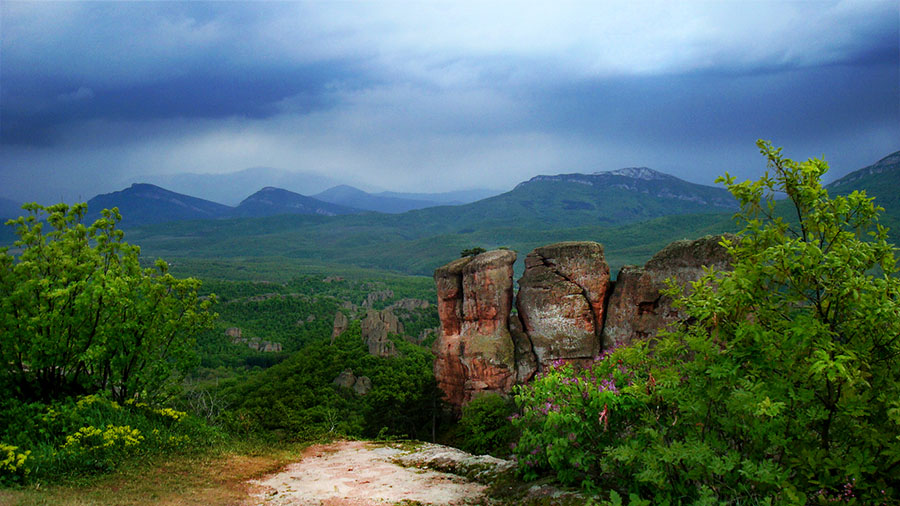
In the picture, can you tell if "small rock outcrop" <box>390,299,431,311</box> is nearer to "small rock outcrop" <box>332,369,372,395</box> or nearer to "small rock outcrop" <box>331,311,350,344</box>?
"small rock outcrop" <box>331,311,350,344</box>

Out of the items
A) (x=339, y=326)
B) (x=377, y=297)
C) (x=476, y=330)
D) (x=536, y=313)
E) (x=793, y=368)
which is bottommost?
(x=377, y=297)

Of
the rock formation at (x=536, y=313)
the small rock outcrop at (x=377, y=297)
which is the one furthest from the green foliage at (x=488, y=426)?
the small rock outcrop at (x=377, y=297)

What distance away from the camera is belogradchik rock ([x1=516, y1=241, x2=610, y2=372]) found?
38844 mm

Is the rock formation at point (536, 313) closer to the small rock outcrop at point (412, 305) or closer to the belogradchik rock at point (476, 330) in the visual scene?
the belogradchik rock at point (476, 330)

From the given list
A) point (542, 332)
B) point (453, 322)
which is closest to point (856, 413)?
point (542, 332)

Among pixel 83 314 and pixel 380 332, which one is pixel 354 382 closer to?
pixel 380 332

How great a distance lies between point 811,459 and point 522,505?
4.77 m

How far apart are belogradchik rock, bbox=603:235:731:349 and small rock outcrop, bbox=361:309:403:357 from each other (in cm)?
3402

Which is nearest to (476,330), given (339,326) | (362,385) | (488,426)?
(488,426)

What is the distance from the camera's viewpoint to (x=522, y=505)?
9.62 meters

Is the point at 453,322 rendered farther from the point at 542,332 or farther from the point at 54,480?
the point at 54,480

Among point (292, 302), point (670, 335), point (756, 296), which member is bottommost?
point (292, 302)

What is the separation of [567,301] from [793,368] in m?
32.4

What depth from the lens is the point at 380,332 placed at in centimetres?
6981
